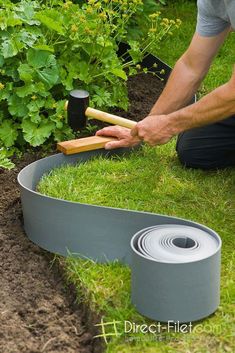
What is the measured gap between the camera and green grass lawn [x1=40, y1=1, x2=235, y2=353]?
2.87 meters

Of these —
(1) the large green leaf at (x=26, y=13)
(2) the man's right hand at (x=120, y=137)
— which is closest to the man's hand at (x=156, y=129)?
(2) the man's right hand at (x=120, y=137)

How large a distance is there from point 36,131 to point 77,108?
315 mm

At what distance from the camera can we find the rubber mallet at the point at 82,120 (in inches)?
161

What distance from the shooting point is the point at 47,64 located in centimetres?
423

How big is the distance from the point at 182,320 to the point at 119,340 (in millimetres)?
262

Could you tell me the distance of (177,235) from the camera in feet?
10.3

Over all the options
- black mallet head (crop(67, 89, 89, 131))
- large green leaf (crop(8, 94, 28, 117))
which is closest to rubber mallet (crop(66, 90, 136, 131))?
black mallet head (crop(67, 89, 89, 131))

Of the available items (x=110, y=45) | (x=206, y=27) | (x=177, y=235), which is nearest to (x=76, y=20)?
(x=110, y=45)

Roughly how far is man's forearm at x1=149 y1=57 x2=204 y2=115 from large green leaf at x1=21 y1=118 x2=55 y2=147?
2.13ft

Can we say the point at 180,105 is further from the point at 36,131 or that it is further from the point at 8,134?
the point at 8,134

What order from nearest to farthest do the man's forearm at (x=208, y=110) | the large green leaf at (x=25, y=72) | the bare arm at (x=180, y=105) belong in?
the man's forearm at (x=208, y=110) < the bare arm at (x=180, y=105) < the large green leaf at (x=25, y=72)

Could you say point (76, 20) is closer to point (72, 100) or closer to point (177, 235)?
point (72, 100)

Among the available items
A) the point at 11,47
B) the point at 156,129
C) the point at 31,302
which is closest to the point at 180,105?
the point at 156,129

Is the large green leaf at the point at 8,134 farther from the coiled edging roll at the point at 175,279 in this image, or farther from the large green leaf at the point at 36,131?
the coiled edging roll at the point at 175,279
